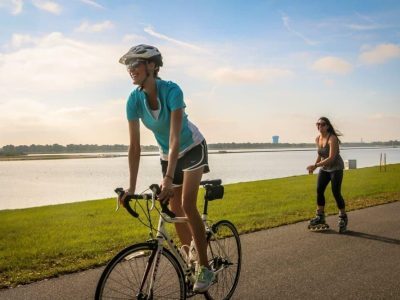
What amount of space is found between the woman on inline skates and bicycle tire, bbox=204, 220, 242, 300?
14.0 ft

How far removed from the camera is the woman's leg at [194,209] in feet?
13.5

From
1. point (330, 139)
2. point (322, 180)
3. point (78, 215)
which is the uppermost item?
point (330, 139)

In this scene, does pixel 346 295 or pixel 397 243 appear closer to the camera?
pixel 346 295

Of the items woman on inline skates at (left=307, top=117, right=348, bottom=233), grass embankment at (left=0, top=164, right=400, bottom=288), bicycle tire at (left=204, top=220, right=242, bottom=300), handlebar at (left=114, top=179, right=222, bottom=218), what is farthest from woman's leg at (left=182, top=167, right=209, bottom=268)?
woman on inline skates at (left=307, top=117, right=348, bottom=233)

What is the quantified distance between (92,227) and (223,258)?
21.6ft

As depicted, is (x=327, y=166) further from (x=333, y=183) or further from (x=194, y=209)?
(x=194, y=209)

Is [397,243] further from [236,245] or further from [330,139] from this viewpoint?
[236,245]

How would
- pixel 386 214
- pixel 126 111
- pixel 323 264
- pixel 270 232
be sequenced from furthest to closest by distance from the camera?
pixel 386 214, pixel 270 232, pixel 323 264, pixel 126 111

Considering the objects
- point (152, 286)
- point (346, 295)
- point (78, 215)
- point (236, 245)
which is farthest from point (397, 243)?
point (78, 215)

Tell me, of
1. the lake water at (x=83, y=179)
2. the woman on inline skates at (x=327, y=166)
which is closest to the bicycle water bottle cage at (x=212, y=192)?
the woman on inline skates at (x=327, y=166)

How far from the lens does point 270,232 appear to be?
9094mm

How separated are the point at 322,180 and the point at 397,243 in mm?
2089

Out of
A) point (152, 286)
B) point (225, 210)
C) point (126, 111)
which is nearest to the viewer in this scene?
point (152, 286)

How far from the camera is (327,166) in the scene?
30.7 feet
